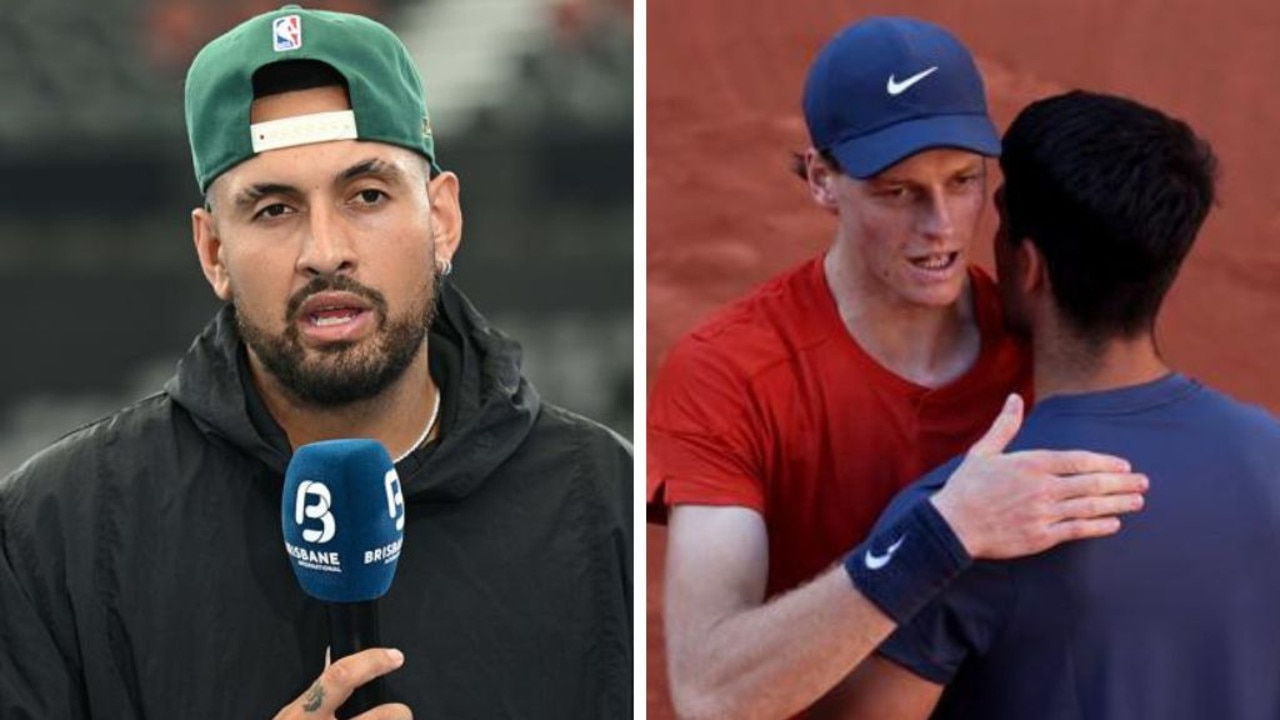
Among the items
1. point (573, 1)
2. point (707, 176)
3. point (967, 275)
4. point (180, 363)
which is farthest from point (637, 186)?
point (180, 363)

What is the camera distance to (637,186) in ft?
7.54

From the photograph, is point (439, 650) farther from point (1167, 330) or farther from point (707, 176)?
point (1167, 330)

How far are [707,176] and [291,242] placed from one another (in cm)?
49

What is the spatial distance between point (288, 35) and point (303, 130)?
104 millimetres

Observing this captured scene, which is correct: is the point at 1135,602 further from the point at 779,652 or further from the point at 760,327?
the point at 760,327

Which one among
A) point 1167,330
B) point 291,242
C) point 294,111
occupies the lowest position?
point 1167,330

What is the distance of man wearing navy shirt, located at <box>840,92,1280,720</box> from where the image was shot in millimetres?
2037

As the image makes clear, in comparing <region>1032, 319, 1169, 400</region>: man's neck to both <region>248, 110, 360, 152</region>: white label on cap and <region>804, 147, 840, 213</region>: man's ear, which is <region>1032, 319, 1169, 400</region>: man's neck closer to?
<region>804, 147, 840, 213</region>: man's ear

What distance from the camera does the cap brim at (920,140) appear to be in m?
2.09

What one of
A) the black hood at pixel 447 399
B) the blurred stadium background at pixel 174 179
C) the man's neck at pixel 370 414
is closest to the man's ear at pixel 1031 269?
the blurred stadium background at pixel 174 179

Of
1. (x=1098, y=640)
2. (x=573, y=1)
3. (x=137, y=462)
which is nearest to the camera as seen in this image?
(x=1098, y=640)

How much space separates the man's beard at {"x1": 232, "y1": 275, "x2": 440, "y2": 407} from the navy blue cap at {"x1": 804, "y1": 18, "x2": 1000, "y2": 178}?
498mm

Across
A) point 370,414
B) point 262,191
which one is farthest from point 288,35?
point 370,414

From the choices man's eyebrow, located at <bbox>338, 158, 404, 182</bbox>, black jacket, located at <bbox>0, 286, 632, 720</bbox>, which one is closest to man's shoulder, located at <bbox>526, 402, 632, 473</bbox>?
black jacket, located at <bbox>0, 286, 632, 720</bbox>
